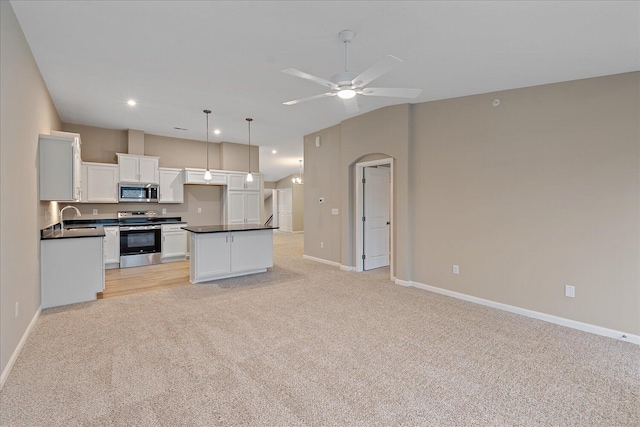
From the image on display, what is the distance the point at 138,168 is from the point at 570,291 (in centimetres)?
745

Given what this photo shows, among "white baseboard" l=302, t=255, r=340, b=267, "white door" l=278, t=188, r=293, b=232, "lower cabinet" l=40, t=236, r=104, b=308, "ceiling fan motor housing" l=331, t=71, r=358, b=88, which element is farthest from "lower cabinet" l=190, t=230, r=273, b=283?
"white door" l=278, t=188, r=293, b=232

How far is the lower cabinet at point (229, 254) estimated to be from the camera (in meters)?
4.79

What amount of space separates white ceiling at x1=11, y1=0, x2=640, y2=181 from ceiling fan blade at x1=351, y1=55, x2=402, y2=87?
457 mm

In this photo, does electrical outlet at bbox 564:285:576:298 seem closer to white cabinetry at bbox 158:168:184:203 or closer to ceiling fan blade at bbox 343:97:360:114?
ceiling fan blade at bbox 343:97:360:114

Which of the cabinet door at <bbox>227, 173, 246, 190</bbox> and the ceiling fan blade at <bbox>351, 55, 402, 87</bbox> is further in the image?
the cabinet door at <bbox>227, 173, 246, 190</bbox>

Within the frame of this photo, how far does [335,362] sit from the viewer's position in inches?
98.0

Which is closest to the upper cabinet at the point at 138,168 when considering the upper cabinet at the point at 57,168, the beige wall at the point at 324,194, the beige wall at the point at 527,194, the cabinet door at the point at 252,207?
the cabinet door at the point at 252,207

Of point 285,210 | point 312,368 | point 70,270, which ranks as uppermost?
point 285,210

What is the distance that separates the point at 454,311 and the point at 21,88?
5148 millimetres

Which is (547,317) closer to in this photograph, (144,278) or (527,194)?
(527,194)

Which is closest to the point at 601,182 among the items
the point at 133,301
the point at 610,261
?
the point at 610,261

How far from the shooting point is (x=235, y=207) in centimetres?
741

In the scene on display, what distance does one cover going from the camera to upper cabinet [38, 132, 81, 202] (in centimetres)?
358

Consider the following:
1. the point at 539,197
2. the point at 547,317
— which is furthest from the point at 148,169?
the point at 547,317
